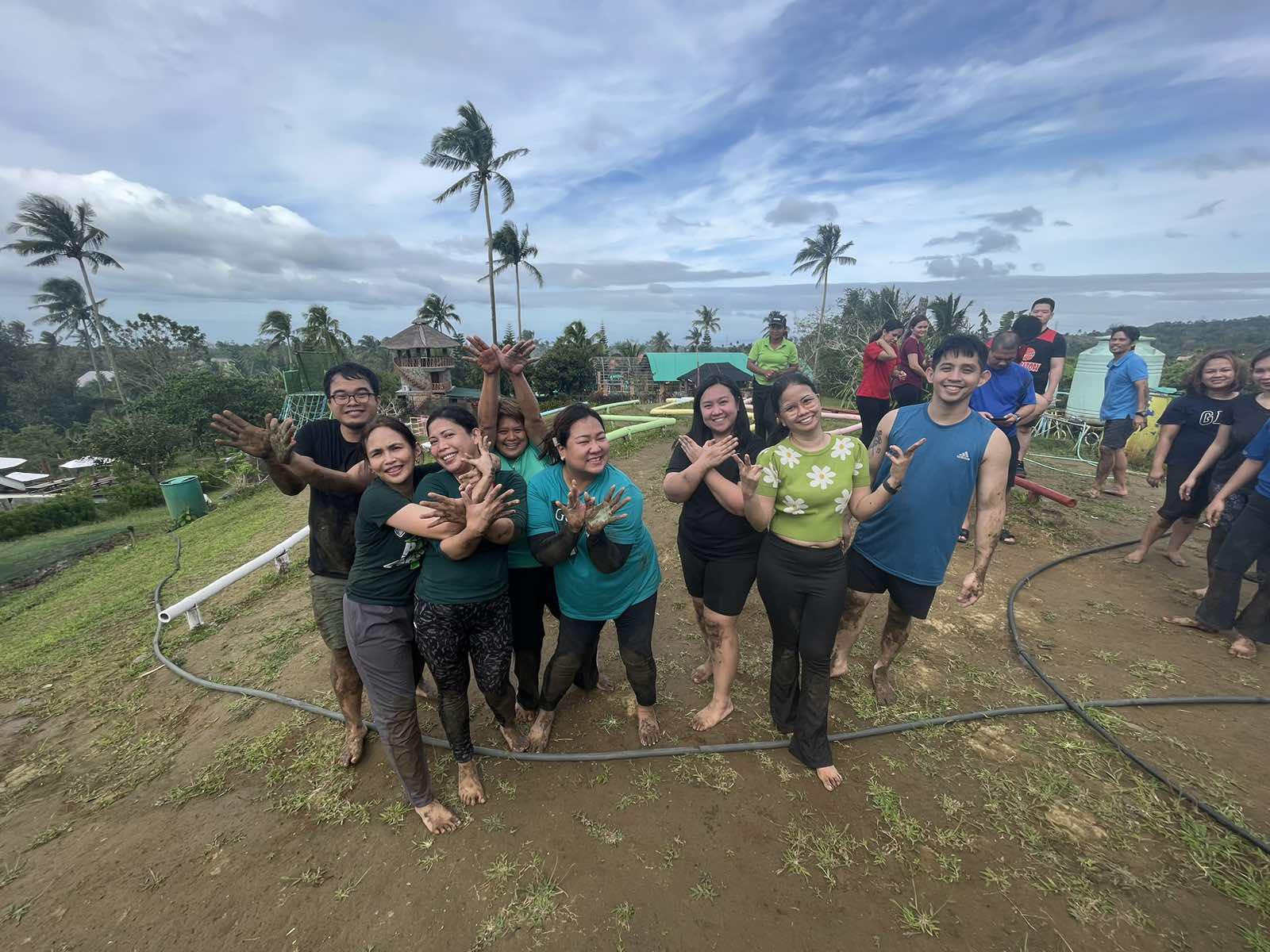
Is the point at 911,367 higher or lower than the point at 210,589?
higher

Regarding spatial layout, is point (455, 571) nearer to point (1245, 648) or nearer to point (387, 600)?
point (387, 600)

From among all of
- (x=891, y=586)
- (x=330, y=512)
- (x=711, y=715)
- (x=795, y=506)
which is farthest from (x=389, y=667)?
(x=891, y=586)

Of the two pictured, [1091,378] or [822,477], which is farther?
[1091,378]

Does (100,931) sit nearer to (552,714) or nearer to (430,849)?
(430,849)

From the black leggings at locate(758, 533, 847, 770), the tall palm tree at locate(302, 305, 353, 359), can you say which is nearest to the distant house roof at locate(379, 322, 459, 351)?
the tall palm tree at locate(302, 305, 353, 359)

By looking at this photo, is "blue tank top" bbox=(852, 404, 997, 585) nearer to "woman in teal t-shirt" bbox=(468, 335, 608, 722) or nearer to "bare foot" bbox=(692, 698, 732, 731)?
"bare foot" bbox=(692, 698, 732, 731)

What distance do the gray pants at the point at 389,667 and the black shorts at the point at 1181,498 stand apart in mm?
6454

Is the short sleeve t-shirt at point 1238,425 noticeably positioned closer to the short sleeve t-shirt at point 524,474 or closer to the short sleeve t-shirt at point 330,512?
the short sleeve t-shirt at point 524,474

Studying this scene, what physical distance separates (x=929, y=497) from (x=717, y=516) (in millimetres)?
1202

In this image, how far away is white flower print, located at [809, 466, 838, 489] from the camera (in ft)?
8.13

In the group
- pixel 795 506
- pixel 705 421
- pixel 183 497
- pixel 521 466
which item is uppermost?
pixel 705 421

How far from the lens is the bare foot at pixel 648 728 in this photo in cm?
296

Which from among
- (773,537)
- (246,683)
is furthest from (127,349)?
(773,537)

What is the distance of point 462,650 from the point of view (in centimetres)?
244
